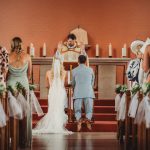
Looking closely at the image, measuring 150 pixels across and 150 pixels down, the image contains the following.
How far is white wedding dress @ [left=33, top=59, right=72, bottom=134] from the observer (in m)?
9.70

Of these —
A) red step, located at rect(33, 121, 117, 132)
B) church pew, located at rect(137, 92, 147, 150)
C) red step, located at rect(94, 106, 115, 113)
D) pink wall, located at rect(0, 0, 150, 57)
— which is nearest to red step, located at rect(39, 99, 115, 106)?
red step, located at rect(94, 106, 115, 113)

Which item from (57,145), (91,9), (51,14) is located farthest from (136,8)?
(57,145)

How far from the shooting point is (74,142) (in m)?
7.75

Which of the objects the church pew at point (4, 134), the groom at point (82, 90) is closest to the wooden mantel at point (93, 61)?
the groom at point (82, 90)

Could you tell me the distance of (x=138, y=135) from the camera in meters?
6.07

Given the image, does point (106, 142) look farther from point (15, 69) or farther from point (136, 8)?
point (136, 8)

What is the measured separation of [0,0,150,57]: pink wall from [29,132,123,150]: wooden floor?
5464mm

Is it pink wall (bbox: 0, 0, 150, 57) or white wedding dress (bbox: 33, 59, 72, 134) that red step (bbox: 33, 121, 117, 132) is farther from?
pink wall (bbox: 0, 0, 150, 57)

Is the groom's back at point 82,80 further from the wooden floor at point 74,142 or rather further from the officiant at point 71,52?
the officiant at point 71,52

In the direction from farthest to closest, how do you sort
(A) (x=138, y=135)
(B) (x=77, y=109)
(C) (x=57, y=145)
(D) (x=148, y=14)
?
(D) (x=148, y=14)
(B) (x=77, y=109)
(C) (x=57, y=145)
(A) (x=138, y=135)

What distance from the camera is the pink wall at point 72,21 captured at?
14.3 m

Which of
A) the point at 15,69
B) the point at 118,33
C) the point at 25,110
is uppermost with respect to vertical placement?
the point at 118,33

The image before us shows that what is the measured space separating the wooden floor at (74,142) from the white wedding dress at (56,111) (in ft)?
1.68

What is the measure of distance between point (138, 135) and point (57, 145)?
5.11ft
